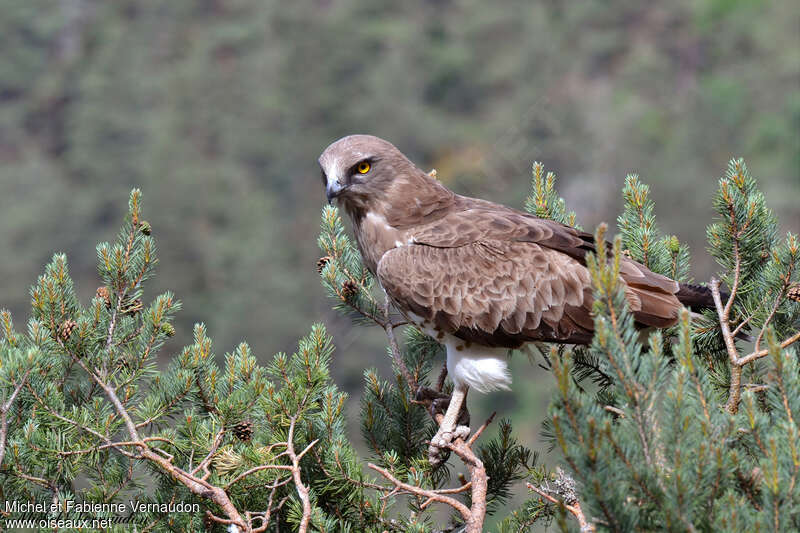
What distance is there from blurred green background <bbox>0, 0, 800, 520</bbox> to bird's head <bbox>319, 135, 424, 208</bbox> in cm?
3518

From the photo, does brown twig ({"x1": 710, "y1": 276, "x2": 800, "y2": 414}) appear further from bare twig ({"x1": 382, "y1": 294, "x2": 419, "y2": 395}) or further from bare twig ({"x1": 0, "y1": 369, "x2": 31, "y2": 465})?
bare twig ({"x1": 0, "y1": 369, "x2": 31, "y2": 465})

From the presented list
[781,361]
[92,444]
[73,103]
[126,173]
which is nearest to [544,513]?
[781,361]

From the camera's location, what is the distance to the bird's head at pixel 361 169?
477 cm

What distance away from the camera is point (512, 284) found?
14.4 ft

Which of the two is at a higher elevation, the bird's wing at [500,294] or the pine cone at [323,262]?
the pine cone at [323,262]

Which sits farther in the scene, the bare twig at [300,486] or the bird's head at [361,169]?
the bird's head at [361,169]

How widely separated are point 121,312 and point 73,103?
225 ft

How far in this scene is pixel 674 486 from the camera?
8.49 ft

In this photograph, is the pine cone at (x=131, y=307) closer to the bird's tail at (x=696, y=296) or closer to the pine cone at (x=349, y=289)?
the pine cone at (x=349, y=289)

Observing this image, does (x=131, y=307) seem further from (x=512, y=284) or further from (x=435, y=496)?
(x=512, y=284)

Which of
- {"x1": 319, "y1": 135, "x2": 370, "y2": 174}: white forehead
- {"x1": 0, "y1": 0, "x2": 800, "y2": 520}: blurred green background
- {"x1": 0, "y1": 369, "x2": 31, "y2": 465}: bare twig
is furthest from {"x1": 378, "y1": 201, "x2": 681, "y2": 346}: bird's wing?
{"x1": 0, "y1": 0, "x2": 800, "y2": 520}: blurred green background

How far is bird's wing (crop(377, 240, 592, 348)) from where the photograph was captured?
4.29 metres

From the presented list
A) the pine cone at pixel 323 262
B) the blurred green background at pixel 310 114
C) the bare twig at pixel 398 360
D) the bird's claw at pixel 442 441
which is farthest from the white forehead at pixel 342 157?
the blurred green background at pixel 310 114

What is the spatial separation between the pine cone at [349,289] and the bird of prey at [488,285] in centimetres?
18
